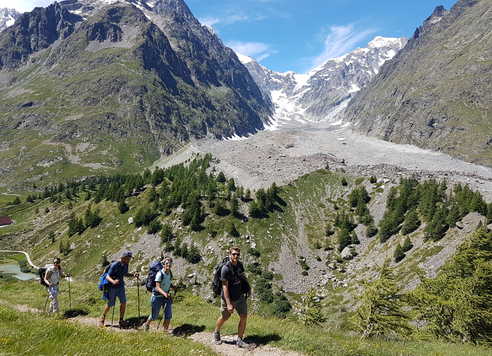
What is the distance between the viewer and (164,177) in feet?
481

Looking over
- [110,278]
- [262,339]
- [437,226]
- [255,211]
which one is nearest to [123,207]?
[255,211]

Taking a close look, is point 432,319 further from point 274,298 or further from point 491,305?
point 274,298

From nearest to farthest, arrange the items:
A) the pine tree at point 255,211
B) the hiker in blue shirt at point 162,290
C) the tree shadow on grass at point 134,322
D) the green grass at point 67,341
A: the green grass at point 67,341 < the hiker in blue shirt at point 162,290 < the tree shadow on grass at point 134,322 < the pine tree at point 255,211

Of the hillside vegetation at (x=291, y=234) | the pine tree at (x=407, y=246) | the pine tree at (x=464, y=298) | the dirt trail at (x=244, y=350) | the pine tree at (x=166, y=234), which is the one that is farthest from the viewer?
the pine tree at (x=166, y=234)

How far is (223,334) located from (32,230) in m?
173

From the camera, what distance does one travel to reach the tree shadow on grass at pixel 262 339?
13805mm

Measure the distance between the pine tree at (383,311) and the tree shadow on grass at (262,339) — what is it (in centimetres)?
2554

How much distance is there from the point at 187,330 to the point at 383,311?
29174mm

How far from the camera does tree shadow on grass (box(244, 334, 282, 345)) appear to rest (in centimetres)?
1380

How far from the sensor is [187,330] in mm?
17047

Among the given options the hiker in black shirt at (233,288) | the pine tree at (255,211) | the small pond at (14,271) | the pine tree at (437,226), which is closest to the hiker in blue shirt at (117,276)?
the hiker in black shirt at (233,288)

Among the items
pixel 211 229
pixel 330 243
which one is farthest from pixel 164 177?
pixel 330 243

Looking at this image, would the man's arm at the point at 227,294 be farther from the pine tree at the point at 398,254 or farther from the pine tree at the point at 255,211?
the pine tree at the point at 255,211

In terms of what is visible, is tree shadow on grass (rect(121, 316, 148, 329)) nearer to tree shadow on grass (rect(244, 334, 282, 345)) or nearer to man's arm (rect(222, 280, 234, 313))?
tree shadow on grass (rect(244, 334, 282, 345))
